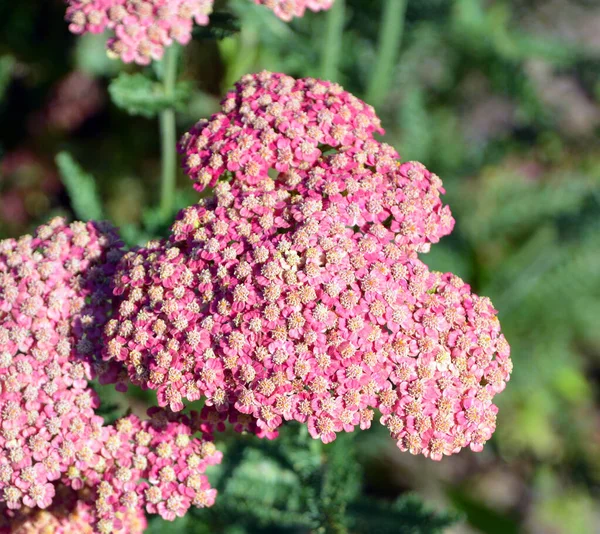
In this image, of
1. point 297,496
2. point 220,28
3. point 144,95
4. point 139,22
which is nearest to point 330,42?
point 220,28

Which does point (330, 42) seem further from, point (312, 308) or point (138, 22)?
point (312, 308)

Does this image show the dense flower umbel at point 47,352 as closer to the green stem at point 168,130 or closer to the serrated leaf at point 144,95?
the serrated leaf at point 144,95

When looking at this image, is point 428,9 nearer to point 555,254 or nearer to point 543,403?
point 555,254

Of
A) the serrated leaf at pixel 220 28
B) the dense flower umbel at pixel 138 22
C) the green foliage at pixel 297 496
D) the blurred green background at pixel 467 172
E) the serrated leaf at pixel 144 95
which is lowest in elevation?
the green foliage at pixel 297 496

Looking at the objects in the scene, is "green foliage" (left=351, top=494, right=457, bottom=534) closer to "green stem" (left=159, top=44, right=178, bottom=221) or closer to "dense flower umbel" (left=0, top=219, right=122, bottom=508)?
"dense flower umbel" (left=0, top=219, right=122, bottom=508)

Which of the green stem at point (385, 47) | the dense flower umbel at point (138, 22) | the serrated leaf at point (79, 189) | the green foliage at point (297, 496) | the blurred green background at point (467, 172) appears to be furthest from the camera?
the blurred green background at point (467, 172)

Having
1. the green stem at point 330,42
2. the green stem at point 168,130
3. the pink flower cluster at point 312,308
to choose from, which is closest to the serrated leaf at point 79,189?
the green stem at point 168,130
